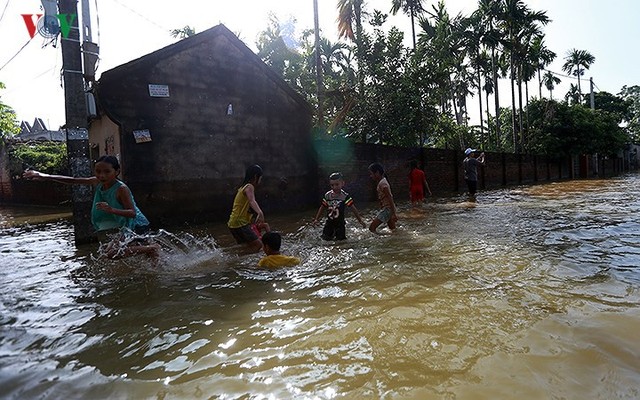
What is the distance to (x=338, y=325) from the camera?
2975 millimetres

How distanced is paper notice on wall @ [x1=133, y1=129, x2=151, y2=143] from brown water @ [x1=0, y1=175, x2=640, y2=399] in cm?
407

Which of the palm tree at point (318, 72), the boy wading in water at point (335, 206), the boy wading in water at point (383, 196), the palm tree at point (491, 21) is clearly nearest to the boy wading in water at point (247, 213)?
the boy wading in water at point (335, 206)

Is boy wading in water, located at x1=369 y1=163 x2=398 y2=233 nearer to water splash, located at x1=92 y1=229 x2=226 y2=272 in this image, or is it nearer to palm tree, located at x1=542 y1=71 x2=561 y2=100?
water splash, located at x1=92 y1=229 x2=226 y2=272

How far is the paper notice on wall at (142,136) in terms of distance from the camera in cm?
900

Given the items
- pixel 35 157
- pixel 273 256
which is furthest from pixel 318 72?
pixel 35 157

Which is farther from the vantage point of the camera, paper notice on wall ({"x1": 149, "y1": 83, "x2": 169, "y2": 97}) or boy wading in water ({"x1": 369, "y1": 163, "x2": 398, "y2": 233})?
paper notice on wall ({"x1": 149, "y1": 83, "x2": 169, "y2": 97})

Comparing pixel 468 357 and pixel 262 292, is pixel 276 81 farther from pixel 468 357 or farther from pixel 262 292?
pixel 468 357

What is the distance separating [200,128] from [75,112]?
343 centimetres

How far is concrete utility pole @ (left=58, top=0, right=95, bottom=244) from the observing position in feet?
23.1

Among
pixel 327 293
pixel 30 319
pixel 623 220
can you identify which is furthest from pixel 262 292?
pixel 623 220

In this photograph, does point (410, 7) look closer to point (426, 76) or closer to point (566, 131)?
point (426, 76)

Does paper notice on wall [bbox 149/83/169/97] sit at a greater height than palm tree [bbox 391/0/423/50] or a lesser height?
lesser

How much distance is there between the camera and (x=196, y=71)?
1030cm

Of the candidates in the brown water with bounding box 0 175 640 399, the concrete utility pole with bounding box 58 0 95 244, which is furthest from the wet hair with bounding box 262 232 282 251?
the concrete utility pole with bounding box 58 0 95 244
